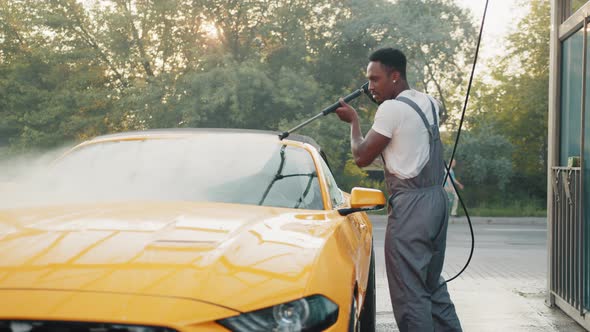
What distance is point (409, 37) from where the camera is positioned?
962 inches

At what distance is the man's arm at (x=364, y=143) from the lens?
389 cm

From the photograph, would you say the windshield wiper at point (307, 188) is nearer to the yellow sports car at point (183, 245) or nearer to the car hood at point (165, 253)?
the yellow sports car at point (183, 245)

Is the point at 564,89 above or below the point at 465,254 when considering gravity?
above

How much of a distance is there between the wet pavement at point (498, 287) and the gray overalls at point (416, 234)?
5.94 ft

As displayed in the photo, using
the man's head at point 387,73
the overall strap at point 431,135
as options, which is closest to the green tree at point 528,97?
the man's head at point 387,73

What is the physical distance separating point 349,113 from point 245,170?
67cm

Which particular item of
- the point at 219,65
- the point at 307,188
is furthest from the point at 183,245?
the point at 219,65

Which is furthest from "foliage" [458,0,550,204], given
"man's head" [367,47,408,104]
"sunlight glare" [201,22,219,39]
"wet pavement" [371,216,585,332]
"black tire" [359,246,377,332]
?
"man's head" [367,47,408,104]

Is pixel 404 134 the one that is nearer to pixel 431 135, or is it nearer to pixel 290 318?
pixel 431 135

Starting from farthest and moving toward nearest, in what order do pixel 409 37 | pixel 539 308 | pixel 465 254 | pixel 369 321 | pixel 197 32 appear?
pixel 197 32, pixel 409 37, pixel 465 254, pixel 539 308, pixel 369 321

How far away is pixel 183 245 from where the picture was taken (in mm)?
2625

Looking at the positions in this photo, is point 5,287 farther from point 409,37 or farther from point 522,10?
point 522,10

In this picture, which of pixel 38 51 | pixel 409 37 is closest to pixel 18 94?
pixel 38 51

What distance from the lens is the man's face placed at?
4.09 m
